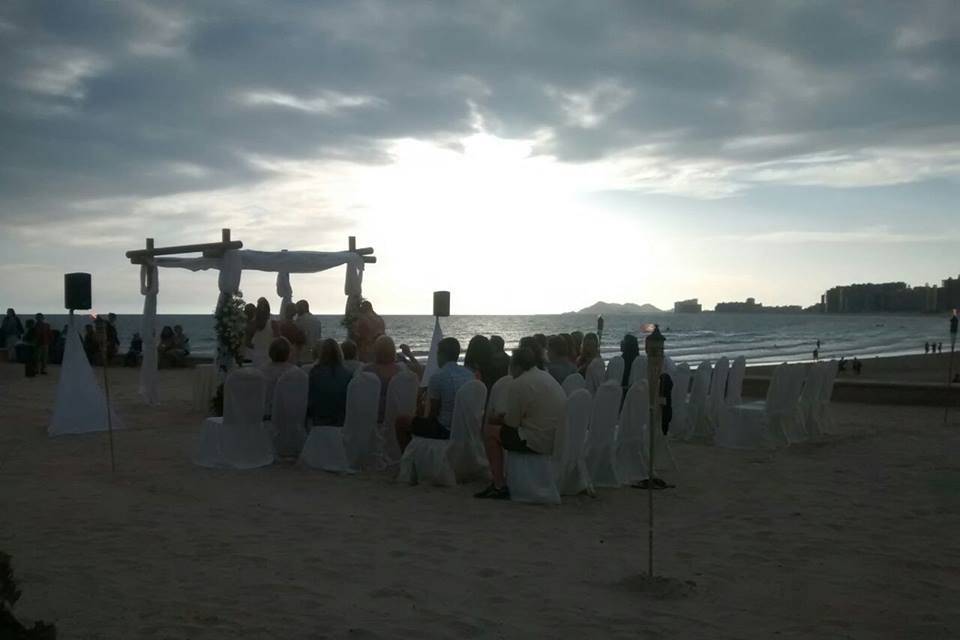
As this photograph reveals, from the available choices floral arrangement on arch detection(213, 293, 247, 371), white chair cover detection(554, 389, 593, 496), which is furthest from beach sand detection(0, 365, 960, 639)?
floral arrangement on arch detection(213, 293, 247, 371)

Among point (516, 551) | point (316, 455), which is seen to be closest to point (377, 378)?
point (316, 455)

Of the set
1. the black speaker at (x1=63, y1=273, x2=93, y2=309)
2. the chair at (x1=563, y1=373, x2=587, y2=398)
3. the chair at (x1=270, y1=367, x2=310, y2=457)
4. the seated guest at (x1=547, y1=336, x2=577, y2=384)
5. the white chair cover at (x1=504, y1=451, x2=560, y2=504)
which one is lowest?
the white chair cover at (x1=504, y1=451, x2=560, y2=504)

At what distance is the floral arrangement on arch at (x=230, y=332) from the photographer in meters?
11.7

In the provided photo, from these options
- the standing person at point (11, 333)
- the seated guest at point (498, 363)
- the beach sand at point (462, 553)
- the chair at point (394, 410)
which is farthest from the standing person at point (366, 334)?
the standing person at point (11, 333)

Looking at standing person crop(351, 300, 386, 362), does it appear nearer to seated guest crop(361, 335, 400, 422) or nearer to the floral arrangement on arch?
the floral arrangement on arch

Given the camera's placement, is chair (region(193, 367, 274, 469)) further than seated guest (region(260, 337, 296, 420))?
No

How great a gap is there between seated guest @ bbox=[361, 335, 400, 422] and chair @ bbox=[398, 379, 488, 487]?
2.69 feet

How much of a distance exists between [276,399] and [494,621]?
471cm

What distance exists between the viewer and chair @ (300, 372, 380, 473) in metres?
8.06

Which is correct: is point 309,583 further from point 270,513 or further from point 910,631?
point 910,631

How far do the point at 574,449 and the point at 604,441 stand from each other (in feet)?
2.02

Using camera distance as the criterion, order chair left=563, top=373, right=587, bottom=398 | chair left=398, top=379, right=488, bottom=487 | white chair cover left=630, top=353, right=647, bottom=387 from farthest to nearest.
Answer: white chair cover left=630, top=353, right=647, bottom=387, chair left=563, top=373, right=587, bottom=398, chair left=398, top=379, right=488, bottom=487

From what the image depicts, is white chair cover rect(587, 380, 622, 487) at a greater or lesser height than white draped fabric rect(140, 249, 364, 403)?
lesser

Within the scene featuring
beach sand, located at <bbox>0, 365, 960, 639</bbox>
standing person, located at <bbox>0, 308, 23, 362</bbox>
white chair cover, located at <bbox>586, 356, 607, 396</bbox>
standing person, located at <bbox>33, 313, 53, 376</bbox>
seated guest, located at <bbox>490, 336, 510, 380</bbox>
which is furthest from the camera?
standing person, located at <bbox>0, 308, 23, 362</bbox>
